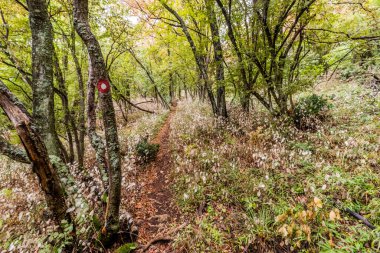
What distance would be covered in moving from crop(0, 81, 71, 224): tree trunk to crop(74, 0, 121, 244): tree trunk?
30.9 inches

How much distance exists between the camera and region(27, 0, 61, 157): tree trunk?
11.3 ft

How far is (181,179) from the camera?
5.28m

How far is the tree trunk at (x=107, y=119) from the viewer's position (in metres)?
2.85

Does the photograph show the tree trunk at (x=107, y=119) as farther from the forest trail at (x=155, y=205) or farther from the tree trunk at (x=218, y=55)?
the tree trunk at (x=218, y=55)

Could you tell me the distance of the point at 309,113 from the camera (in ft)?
24.2

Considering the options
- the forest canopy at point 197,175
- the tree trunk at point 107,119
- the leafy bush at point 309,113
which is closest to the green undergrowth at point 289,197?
the forest canopy at point 197,175

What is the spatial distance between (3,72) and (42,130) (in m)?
6.23

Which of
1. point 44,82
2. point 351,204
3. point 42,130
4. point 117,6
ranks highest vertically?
point 117,6

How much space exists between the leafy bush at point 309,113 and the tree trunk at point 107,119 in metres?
6.93

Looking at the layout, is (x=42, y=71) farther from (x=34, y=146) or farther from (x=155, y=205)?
(x=155, y=205)

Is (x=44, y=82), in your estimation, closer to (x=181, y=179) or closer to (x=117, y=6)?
(x=181, y=179)

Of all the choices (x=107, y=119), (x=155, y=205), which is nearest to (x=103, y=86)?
(x=107, y=119)

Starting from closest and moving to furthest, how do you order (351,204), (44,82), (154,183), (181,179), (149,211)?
1. (351,204)
2. (44,82)
3. (149,211)
4. (181,179)
5. (154,183)

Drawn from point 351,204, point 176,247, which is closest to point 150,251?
point 176,247
